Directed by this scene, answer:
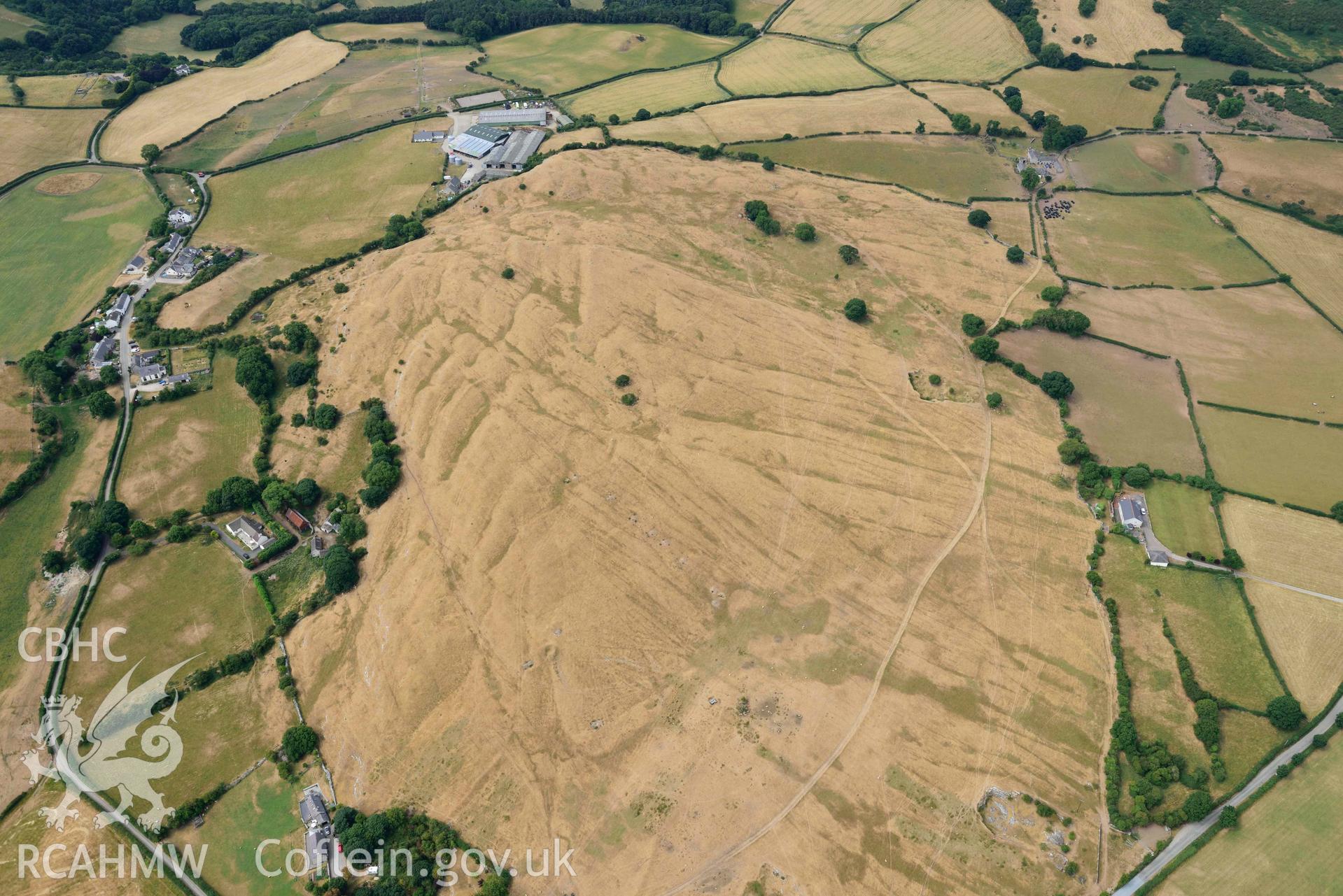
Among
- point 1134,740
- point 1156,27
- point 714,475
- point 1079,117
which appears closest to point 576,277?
point 714,475

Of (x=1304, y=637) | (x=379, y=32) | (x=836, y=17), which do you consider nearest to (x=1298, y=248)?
(x=1304, y=637)

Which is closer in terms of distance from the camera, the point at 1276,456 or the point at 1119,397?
the point at 1276,456

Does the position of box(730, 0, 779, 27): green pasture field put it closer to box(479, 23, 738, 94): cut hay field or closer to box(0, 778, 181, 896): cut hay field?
box(479, 23, 738, 94): cut hay field

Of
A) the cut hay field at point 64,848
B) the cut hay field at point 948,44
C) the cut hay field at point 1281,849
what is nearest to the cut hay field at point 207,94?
the cut hay field at point 64,848

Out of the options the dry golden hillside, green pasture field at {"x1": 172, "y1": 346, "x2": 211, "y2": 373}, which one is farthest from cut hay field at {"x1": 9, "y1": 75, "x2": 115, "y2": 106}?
the dry golden hillside

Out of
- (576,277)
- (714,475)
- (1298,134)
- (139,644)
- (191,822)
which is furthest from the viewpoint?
(1298,134)

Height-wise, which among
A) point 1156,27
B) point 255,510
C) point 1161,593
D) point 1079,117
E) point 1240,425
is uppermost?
point 1156,27

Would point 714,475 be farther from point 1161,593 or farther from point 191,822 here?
point 191,822

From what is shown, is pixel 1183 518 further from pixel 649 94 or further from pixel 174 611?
pixel 649 94
